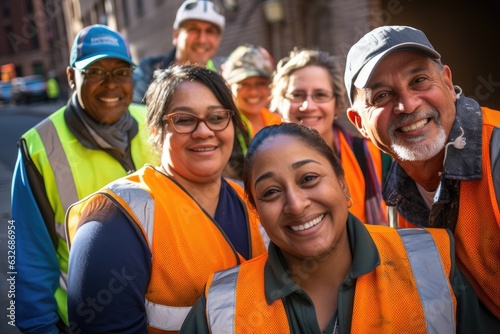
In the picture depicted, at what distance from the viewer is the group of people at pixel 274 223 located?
192 cm

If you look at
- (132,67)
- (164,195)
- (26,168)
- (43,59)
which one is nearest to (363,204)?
(164,195)

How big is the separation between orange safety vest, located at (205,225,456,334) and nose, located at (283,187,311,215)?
11.1 inches

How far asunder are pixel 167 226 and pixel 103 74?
1276mm

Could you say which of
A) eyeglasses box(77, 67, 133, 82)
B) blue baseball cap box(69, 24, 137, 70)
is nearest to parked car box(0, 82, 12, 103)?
blue baseball cap box(69, 24, 137, 70)

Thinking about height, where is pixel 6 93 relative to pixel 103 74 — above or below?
below

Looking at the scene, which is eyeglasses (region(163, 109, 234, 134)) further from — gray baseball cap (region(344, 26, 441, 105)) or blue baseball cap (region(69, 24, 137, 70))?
blue baseball cap (region(69, 24, 137, 70))

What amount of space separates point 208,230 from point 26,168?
1088 mm

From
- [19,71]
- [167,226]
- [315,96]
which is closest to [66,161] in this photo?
[167,226]

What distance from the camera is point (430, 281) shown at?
6.14 feet

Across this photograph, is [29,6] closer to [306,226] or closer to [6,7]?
[6,7]

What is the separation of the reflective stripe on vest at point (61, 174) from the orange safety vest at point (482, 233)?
1820mm

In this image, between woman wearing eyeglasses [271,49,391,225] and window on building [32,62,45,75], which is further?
window on building [32,62,45,75]

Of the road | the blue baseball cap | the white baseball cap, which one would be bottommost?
the road

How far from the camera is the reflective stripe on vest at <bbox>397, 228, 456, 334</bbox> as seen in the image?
182 cm
